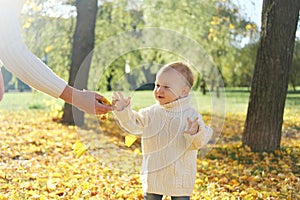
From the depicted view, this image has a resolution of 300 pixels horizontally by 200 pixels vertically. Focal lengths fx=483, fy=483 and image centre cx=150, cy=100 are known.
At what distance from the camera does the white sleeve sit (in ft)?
7.07

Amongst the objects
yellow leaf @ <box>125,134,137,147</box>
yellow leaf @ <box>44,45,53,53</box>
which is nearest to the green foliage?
yellow leaf @ <box>44,45,53,53</box>

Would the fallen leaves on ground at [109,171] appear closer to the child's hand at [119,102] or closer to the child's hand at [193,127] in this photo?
the child's hand at [119,102]

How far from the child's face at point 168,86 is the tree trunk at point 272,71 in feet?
11.8

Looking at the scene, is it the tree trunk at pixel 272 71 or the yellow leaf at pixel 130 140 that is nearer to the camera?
the yellow leaf at pixel 130 140

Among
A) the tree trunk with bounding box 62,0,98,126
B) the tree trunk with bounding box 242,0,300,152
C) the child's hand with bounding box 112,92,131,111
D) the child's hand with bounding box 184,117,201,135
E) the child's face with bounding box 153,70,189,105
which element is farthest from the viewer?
the tree trunk with bounding box 62,0,98,126

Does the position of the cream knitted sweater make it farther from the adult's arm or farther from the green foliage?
the green foliage

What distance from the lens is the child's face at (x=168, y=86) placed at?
3.20m

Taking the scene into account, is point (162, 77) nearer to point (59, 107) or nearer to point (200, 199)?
point (200, 199)

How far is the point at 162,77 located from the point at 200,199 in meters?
1.53

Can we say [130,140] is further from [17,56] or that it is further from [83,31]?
[83,31]

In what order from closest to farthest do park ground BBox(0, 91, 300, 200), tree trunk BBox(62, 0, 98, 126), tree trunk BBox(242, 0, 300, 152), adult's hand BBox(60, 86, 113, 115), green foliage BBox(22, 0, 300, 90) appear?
adult's hand BBox(60, 86, 113, 115) < park ground BBox(0, 91, 300, 200) < tree trunk BBox(242, 0, 300, 152) < tree trunk BBox(62, 0, 98, 126) < green foliage BBox(22, 0, 300, 90)

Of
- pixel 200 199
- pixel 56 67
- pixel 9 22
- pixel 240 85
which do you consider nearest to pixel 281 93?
pixel 200 199

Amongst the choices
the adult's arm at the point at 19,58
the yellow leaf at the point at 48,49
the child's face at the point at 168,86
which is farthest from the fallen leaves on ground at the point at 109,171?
the yellow leaf at the point at 48,49

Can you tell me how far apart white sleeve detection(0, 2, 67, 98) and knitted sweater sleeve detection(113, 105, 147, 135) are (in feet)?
2.48
